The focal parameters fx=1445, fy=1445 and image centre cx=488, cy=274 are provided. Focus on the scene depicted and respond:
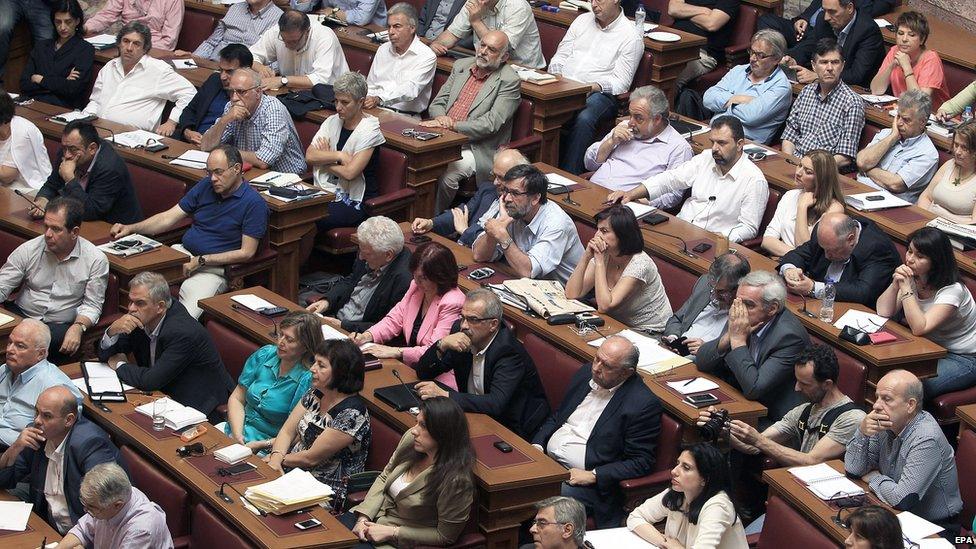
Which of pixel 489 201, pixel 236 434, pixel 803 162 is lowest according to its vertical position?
pixel 236 434

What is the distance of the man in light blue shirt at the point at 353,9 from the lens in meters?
9.24

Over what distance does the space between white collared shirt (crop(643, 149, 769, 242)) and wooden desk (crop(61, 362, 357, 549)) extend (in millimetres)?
2798

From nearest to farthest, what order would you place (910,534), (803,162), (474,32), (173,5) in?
(910,534) < (803,162) < (474,32) < (173,5)

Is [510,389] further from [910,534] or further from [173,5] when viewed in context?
[173,5]

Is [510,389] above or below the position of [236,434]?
above

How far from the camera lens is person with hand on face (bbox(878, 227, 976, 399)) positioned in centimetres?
569

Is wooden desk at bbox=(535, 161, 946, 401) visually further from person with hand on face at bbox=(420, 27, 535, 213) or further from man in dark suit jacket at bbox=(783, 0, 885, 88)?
man in dark suit jacket at bbox=(783, 0, 885, 88)

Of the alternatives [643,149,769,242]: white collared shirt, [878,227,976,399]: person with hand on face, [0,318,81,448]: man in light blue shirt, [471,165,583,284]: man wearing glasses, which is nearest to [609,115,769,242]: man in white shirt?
[643,149,769,242]: white collared shirt

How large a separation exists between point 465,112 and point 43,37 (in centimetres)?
297

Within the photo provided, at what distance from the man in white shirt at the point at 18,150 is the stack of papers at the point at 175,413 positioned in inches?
93.5

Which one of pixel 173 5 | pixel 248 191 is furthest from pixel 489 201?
pixel 173 5

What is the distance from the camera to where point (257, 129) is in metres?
7.51

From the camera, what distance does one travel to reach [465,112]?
798cm

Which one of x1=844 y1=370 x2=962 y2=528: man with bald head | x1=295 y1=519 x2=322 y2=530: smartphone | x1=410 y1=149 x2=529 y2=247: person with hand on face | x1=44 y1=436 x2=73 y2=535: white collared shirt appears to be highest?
x1=844 y1=370 x2=962 y2=528: man with bald head
